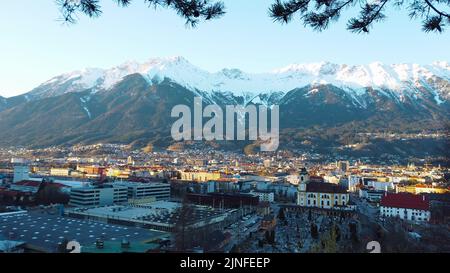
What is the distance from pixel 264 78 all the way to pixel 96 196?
107 m

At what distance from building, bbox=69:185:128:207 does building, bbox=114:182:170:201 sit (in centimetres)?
75

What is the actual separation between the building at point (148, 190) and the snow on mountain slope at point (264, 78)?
67.1 metres

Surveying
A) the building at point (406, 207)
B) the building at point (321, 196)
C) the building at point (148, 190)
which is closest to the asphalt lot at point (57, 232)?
the building at point (148, 190)

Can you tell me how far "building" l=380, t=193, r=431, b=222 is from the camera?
14.1m

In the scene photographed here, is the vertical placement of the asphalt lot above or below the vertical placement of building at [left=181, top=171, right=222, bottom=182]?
below

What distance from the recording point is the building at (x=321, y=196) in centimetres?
1743

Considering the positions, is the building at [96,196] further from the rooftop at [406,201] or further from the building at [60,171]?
the building at [60,171]

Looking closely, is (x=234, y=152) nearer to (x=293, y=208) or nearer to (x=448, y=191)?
(x=293, y=208)

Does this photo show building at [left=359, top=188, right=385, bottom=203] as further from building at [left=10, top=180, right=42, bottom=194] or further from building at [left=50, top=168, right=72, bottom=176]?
building at [left=50, top=168, right=72, bottom=176]

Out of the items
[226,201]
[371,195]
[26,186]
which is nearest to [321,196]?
[226,201]

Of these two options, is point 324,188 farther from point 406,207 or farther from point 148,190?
point 148,190

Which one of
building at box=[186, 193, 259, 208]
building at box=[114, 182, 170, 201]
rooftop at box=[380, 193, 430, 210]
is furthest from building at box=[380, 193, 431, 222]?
building at box=[114, 182, 170, 201]

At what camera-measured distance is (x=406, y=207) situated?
14.8m
